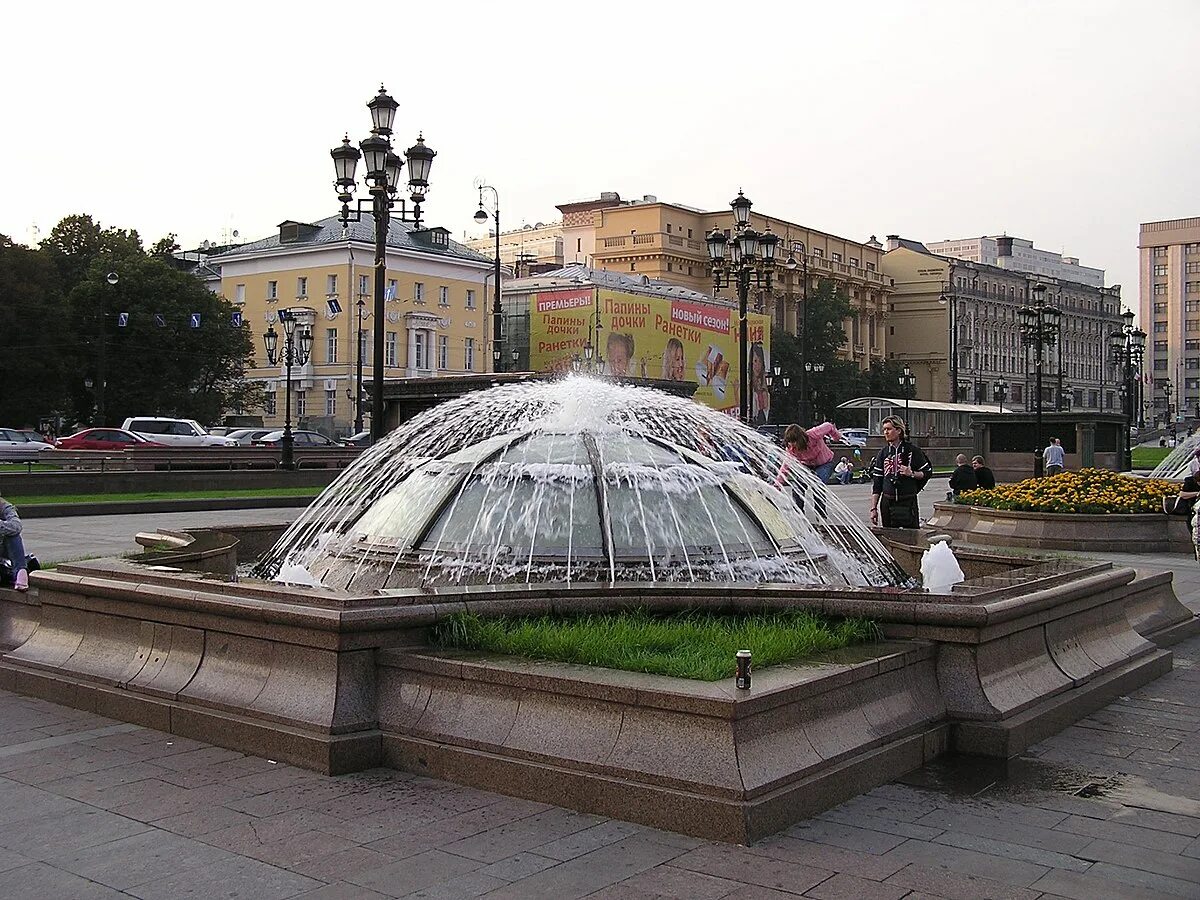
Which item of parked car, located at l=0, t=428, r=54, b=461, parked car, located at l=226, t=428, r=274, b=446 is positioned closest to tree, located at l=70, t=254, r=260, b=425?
parked car, located at l=226, t=428, r=274, b=446

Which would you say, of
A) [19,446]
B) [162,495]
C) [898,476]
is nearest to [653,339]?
[19,446]

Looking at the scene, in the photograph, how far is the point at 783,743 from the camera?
4.72 m

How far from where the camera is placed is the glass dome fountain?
7.55 m

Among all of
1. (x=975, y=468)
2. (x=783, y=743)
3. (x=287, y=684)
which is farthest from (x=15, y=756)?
(x=975, y=468)

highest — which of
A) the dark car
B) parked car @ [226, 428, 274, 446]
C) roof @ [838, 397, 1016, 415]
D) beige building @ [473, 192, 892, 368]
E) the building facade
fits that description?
the building facade

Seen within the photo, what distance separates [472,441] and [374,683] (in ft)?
13.2

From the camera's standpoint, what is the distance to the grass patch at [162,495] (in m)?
22.2

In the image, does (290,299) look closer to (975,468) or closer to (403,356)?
(403,356)

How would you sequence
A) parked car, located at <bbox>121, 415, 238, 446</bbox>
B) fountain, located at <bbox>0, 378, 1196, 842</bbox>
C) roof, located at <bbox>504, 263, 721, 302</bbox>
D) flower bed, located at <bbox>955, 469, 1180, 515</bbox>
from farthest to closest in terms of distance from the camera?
roof, located at <bbox>504, 263, 721, 302</bbox>, parked car, located at <bbox>121, 415, 238, 446</bbox>, flower bed, located at <bbox>955, 469, 1180, 515</bbox>, fountain, located at <bbox>0, 378, 1196, 842</bbox>

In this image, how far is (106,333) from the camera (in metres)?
48.8

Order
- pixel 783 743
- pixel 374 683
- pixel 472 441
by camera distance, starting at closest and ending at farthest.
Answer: pixel 783 743, pixel 374 683, pixel 472 441

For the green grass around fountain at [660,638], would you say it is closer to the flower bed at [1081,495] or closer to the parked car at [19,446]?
the flower bed at [1081,495]

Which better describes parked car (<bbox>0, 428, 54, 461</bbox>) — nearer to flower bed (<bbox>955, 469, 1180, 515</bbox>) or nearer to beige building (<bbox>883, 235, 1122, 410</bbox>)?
flower bed (<bbox>955, 469, 1180, 515</bbox>)

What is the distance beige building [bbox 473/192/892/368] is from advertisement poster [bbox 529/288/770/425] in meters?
12.5
